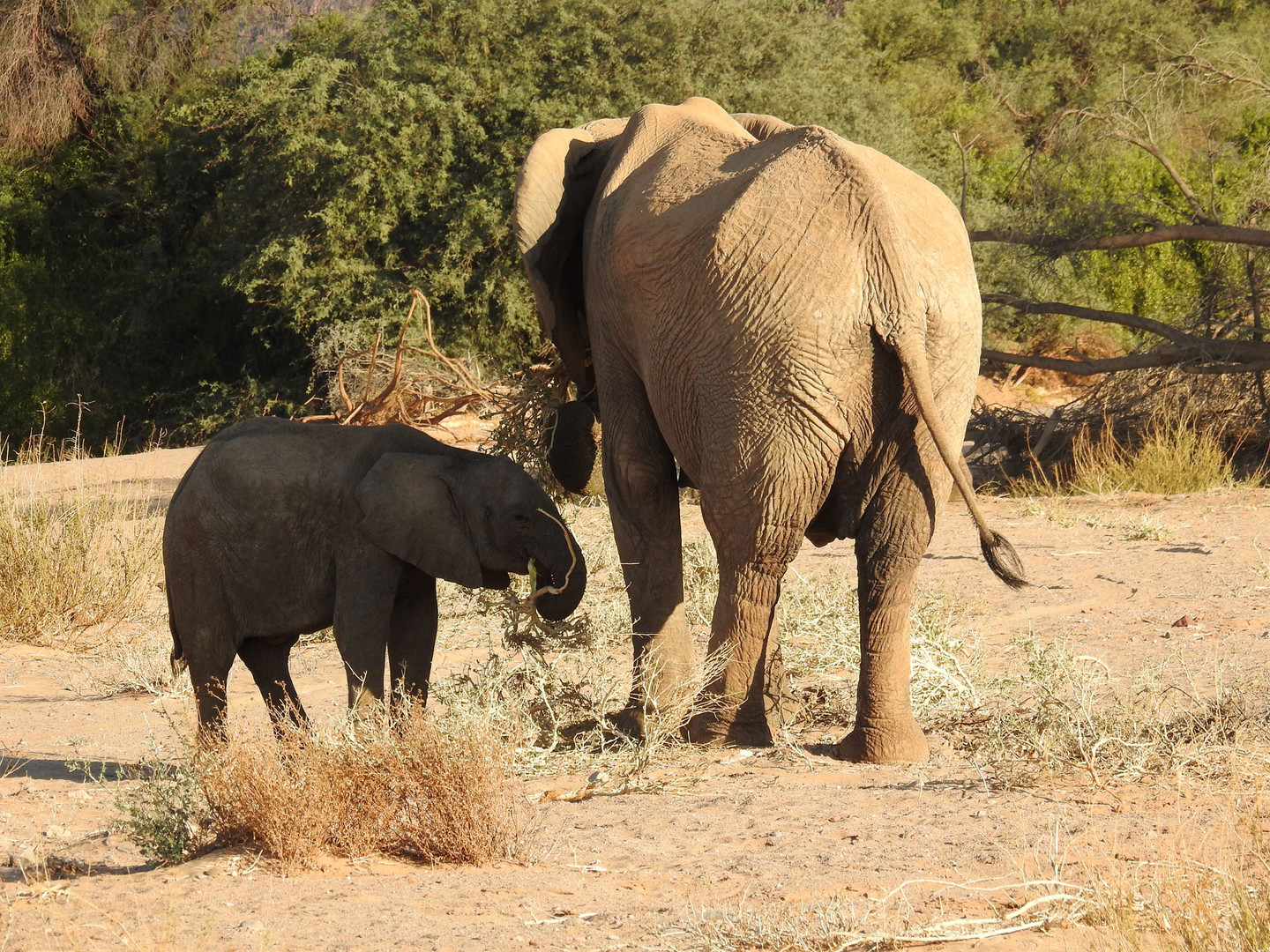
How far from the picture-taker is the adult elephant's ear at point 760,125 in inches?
254

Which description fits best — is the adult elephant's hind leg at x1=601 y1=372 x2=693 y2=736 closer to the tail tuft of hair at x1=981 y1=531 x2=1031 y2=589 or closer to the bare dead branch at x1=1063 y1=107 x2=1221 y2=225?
the tail tuft of hair at x1=981 y1=531 x2=1031 y2=589

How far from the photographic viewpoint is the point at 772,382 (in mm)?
5215

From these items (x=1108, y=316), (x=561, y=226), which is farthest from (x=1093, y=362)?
(x=561, y=226)

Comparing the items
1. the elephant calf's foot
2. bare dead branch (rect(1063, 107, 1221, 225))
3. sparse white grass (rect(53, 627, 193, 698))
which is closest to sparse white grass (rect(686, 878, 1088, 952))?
the elephant calf's foot

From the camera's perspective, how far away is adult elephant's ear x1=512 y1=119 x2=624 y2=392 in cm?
653

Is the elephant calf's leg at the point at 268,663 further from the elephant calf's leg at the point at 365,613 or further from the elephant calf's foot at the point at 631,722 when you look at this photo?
the elephant calf's foot at the point at 631,722

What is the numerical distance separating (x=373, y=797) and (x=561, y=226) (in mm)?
2971

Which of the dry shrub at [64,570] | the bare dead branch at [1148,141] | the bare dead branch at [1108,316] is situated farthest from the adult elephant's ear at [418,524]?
the bare dead branch at [1148,141]

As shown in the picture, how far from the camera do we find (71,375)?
2494 centimetres

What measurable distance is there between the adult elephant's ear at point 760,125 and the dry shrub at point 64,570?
16.6 feet

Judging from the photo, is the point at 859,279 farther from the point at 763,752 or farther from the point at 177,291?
the point at 177,291

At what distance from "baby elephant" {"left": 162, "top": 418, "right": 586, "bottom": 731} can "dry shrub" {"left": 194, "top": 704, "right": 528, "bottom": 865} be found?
876 millimetres

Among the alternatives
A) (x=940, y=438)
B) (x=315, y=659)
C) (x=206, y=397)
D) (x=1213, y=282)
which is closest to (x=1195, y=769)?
(x=940, y=438)

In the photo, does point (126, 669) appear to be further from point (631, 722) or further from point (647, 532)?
point (647, 532)
